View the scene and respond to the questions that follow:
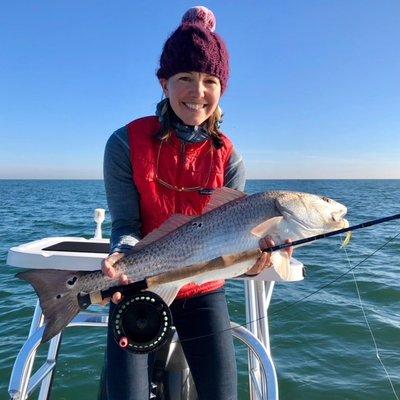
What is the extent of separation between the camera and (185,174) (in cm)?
416

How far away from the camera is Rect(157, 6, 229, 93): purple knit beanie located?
152 inches

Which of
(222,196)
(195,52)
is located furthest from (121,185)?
(195,52)

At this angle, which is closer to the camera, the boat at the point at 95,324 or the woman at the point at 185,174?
the boat at the point at 95,324

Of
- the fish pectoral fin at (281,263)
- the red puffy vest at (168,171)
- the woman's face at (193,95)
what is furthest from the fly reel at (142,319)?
the woman's face at (193,95)

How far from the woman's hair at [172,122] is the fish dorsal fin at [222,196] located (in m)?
0.72

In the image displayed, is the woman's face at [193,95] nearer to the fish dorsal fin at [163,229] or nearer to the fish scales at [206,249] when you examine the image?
the fish scales at [206,249]

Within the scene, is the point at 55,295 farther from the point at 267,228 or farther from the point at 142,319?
the point at 267,228

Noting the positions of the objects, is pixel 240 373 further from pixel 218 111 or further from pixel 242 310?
pixel 218 111

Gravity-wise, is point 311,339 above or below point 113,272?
below

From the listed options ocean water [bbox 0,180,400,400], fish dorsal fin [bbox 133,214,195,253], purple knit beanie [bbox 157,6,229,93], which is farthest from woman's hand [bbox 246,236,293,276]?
purple knit beanie [bbox 157,6,229,93]

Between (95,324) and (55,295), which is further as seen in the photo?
(95,324)

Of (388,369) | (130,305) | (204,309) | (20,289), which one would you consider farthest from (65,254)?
(20,289)

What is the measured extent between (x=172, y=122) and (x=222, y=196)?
99 cm

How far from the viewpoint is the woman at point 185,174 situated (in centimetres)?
366
